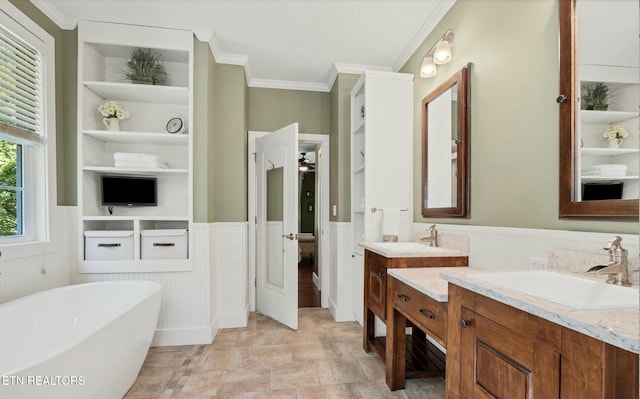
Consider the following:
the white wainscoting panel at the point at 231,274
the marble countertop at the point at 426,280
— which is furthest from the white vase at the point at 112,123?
the marble countertop at the point at 426,280

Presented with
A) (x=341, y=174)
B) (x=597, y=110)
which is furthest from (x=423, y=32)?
(x=597, y=110)

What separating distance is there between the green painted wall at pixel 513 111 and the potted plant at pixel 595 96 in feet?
0.43

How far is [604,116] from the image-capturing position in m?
1.11

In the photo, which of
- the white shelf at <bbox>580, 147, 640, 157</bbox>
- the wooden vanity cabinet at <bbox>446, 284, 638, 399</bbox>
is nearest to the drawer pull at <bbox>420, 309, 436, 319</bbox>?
the wooden vanity cabinet at <bbox>446, 284, 638, 399</bbox>

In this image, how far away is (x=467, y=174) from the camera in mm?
1928

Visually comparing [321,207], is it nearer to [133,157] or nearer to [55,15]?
[133,157]

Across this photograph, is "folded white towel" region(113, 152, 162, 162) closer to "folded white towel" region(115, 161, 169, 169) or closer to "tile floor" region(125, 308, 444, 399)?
"folded white towel" region(115, 161, 169, 169)

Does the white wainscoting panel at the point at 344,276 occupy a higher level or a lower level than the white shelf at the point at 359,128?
lower

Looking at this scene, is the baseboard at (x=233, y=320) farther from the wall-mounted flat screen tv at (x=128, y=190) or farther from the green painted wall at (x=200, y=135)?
the wall-mounted flat screen tv at (x=128, y=190)

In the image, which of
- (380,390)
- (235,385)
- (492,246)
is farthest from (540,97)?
(235,385)

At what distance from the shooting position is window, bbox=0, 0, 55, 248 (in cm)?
193

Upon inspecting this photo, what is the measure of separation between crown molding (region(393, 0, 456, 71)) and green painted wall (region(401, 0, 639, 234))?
11 centimetres

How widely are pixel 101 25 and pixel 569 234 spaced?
355cm

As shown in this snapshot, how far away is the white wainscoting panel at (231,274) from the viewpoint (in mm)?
2922
